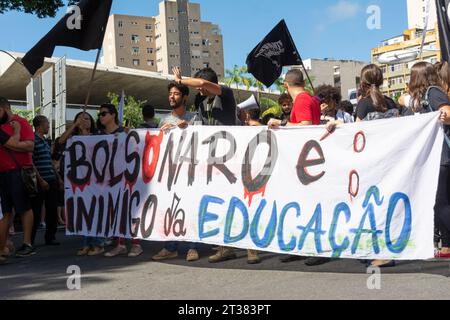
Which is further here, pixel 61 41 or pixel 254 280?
pixel 61 41

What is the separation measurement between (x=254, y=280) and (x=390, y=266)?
1.22 meters

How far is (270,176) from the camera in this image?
525 cm

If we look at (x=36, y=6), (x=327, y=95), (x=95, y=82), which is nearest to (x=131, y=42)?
(x=95, y=82)

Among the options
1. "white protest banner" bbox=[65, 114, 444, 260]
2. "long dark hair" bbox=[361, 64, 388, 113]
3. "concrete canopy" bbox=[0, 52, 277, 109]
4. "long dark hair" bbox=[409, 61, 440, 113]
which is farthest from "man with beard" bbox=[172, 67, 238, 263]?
"concrete canopy" bbox=[0, 52, 277, 109]

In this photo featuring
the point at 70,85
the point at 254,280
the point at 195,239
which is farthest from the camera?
the point at 70,85

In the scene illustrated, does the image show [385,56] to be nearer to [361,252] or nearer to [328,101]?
[328,101]

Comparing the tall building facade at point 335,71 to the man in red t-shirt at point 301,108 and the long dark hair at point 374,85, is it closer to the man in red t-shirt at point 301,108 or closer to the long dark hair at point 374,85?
the man in red t-shirt at point 301,108

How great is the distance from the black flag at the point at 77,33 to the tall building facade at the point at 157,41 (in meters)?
126

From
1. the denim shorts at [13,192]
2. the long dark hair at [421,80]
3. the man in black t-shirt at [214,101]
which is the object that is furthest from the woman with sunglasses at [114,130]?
the long dark hair at [421,80]

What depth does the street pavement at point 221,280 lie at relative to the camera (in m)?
4.25

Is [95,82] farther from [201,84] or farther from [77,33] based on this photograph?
[201,84]

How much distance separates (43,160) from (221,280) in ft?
12.7

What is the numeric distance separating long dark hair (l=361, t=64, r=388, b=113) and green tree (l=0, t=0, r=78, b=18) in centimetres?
1057
